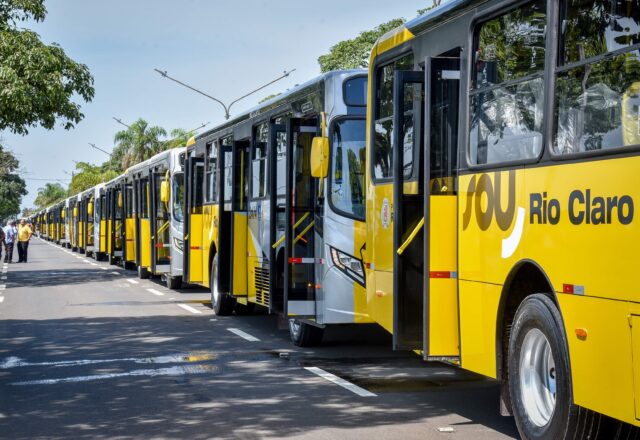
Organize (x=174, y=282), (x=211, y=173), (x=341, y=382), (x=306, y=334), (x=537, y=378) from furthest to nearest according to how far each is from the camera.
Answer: (x=174, y=282) < (x=211, y=173) < (x=306, y=334) < (x=341, y=382) < (x=537, y=378)

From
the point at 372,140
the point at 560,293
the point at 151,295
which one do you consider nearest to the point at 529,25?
the point at 560,293

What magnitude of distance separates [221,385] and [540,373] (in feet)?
13.0

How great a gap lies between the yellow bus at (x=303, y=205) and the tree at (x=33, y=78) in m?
12.7

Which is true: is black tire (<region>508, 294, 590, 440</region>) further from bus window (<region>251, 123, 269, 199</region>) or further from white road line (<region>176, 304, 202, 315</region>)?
white road line (<region>176, 304, 202, 315</region>)

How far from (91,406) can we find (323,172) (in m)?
3.64

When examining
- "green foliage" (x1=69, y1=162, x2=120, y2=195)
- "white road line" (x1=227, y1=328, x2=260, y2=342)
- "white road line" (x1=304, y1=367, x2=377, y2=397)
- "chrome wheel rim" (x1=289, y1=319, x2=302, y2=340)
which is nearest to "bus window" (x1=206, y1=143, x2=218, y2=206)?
"white road line" (x1=227, y1=328, x2=260, y2=342)

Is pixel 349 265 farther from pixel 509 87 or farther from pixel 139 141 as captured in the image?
pixel 139 141

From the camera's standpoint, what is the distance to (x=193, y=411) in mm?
8680

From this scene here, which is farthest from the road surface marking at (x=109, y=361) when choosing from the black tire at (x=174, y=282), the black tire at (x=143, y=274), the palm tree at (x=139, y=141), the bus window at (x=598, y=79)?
the palm tree at (x=139, y=141)

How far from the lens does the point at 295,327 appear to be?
13227 millimetres

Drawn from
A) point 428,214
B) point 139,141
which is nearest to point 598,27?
point 428,214

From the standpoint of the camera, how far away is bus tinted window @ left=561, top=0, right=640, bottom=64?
5746mm

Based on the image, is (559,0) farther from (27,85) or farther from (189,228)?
(27,85)

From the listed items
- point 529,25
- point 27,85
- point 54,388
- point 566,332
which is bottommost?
point 54,388
